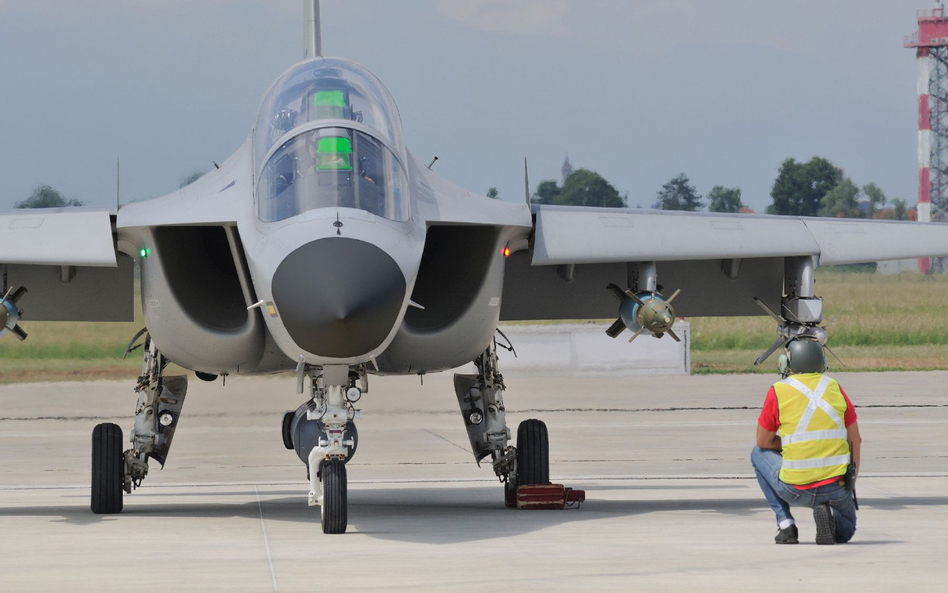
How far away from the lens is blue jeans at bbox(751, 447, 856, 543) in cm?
877

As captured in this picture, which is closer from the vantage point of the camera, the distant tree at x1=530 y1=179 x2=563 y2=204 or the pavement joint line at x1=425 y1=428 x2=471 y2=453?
the pavement joint line at x1=425 y1=428 x2=471 y2=453

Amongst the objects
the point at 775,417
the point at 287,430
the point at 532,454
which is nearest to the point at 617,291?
the point at 532,454

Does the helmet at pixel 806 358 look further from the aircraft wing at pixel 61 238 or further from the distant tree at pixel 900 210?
the distant tree at pixel 900 210

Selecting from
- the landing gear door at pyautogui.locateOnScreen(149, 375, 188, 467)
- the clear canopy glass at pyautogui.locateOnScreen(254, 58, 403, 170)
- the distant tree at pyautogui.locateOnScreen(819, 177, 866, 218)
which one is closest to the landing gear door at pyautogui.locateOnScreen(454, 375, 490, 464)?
the landing gear door at pyautogui.locateOnScreen(149, 375, 188, 467)

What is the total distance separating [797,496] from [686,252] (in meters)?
3.15

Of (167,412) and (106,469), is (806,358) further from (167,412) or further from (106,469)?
(106,469)

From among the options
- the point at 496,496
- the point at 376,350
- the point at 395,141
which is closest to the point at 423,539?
the point at 376,350

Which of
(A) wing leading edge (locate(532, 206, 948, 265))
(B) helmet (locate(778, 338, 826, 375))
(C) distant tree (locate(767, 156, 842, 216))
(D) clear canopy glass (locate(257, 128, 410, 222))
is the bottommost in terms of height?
(B) helmet (locate(778, 338, 826, 375))

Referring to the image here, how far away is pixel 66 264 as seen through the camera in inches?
423

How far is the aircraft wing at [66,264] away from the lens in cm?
1070

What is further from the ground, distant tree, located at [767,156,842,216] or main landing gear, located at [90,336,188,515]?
distant tree, located at [767,156,842,216]

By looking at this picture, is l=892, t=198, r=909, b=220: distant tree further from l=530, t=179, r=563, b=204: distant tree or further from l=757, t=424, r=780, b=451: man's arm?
l=757, t=424, r=780, b=451: man's arm

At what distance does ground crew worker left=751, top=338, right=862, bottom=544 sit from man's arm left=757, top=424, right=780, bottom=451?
0.01 m

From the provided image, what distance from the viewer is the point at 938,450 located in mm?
17656
